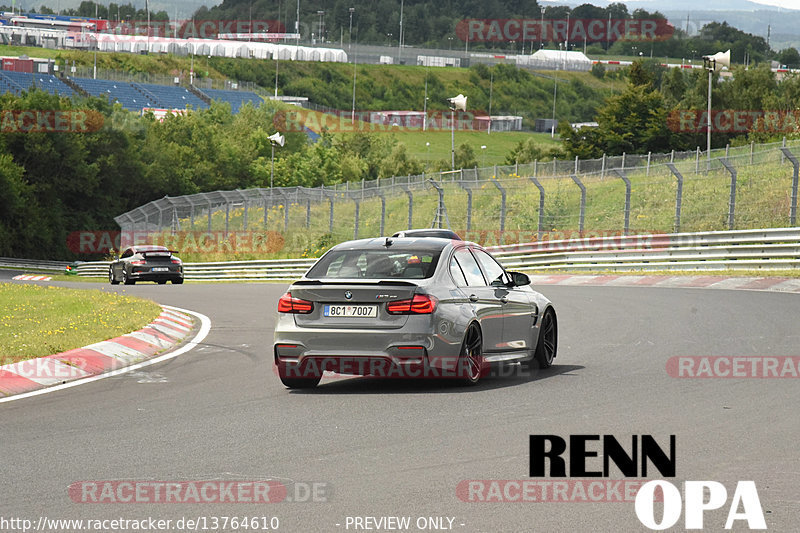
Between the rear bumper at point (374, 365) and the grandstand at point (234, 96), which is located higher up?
the grandstand at point (234, 96)

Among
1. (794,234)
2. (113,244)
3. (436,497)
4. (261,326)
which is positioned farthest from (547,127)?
(436,497)

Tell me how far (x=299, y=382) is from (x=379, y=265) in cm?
131

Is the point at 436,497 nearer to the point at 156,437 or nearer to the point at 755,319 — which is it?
the point at 156,437

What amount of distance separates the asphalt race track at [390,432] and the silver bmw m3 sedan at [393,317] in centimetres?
27

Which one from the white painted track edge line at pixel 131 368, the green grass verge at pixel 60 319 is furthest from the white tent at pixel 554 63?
the white painted track edge line at pixel 131 368

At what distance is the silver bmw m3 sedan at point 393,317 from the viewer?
9.90m

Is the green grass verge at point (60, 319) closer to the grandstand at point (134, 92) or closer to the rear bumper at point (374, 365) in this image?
the rear bumper at point (374, 365)

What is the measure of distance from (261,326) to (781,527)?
12.6 metres

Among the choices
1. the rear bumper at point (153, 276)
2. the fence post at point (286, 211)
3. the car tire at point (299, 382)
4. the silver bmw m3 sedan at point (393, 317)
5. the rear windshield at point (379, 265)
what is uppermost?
the rear windshield at point (379, 265)

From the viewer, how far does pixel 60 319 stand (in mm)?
16594

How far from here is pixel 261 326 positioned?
17.3 m

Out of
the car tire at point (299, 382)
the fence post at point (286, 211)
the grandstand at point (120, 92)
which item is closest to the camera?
the car tire at point (299, 382)

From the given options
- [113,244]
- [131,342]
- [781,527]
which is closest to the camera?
[781,527]

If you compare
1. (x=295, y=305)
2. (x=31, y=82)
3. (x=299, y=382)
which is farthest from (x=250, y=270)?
(x=31, y=82)
